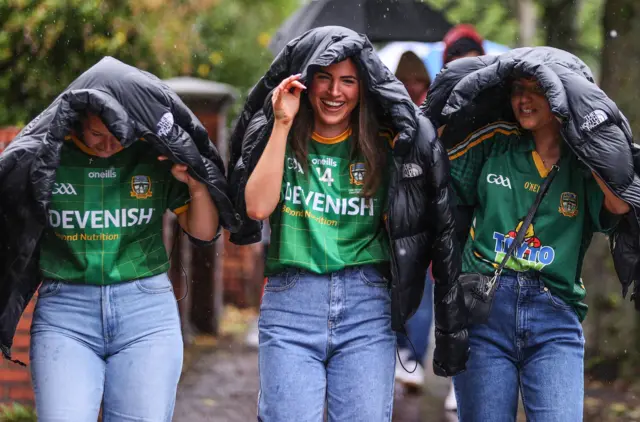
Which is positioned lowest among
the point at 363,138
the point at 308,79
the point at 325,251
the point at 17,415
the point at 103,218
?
the point at 17,415

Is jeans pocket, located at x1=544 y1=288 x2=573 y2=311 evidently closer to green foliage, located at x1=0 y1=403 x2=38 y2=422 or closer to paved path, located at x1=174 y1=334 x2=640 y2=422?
paved path, located at x1=174 y1=334 x2=640 y2=422

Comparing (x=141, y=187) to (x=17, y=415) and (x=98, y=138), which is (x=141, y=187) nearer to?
(x=98, y=138)

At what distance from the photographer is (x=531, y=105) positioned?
13.4 ft

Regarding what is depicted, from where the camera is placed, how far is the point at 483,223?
4.14m

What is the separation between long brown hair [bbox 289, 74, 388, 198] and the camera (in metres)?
3.98

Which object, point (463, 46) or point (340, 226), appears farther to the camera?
point (463, 46)

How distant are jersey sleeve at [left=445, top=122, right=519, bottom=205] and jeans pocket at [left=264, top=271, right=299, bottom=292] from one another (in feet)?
2.79

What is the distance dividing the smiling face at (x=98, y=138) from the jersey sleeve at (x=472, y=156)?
56.8 inches

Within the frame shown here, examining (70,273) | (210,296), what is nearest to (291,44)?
(70,273)

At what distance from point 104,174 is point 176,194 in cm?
33

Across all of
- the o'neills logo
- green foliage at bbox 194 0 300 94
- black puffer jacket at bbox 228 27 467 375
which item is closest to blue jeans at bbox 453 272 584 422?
black puffer jacket at bbox 228 27 467 375

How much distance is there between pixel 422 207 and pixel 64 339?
5.00 ft

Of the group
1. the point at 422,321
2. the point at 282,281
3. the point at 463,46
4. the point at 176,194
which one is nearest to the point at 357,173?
the point at 282,281

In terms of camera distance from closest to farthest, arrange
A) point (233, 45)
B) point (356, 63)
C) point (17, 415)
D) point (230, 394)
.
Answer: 1. point (356, 63)
2. point (17, 415)
3. point (230, 394)
4. point (233, 45)
